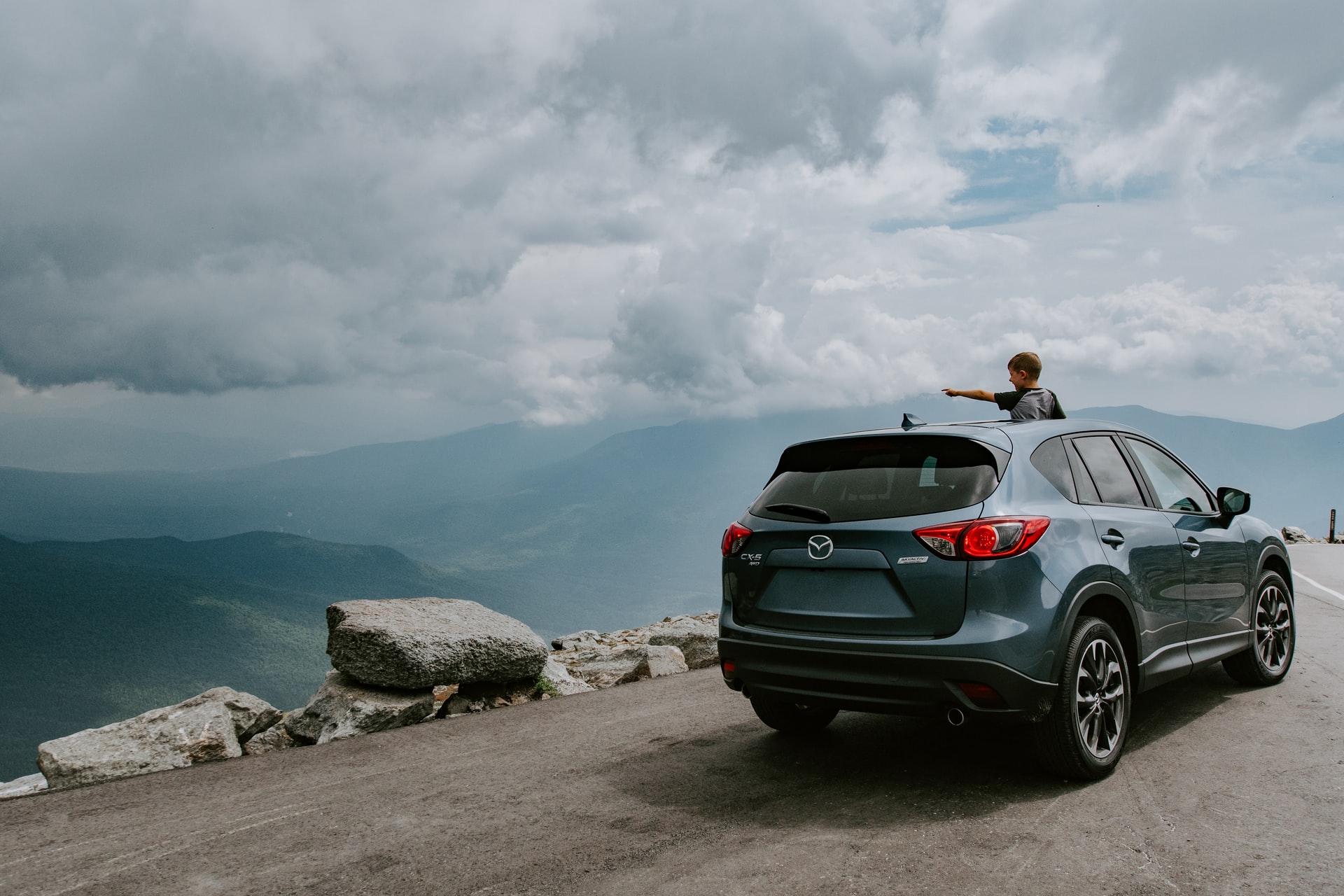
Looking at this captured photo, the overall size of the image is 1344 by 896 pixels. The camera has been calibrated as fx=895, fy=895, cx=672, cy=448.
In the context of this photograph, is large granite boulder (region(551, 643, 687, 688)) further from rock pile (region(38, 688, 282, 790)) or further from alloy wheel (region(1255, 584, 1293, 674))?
alloy wheel (region(1255, 584, 1293, 674))

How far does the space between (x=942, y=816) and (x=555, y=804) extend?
74.0 inches

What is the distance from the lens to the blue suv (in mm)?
4066

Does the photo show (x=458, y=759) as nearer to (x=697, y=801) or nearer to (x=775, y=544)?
(x=697, y=801)

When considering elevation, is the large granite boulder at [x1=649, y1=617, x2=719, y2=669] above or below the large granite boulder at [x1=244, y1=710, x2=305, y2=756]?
below

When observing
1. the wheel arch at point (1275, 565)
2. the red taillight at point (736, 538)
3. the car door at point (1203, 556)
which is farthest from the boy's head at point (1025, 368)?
the red taillight at point (736, 538)

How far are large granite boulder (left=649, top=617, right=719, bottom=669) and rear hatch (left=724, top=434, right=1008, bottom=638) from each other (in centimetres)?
405

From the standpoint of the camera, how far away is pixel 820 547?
443 centimetres

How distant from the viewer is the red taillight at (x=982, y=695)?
401cm

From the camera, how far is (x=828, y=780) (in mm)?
4676

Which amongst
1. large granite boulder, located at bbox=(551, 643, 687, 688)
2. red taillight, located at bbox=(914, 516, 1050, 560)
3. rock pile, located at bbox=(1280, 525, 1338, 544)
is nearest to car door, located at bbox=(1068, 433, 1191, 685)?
red taillight, located at bbox=(914, 516, 1050, 560)

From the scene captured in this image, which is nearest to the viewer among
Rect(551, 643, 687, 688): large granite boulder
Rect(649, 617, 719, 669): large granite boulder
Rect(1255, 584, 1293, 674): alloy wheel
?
Rect(1255, 584, 1293, 674): alloy wheel

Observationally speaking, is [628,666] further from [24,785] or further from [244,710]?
[24,785]

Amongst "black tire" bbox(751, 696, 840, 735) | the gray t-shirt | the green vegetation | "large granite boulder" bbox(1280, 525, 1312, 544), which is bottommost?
the green vegetation

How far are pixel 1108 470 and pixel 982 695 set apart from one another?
1.92 m
